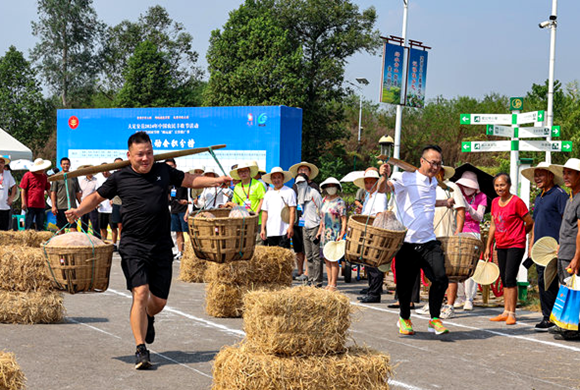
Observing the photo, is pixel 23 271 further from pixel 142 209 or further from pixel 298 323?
pixel 298 323

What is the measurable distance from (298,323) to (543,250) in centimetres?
491

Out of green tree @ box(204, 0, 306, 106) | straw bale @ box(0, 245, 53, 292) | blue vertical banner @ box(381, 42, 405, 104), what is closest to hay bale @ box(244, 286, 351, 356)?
straw bale @ box(0, 245, 53, 292)

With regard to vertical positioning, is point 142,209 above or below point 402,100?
below

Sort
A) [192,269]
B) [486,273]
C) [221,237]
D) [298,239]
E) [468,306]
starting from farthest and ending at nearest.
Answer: [298,239], [192,269], [468,306], [486,273], [221,237]

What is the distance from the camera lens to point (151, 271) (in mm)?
6961

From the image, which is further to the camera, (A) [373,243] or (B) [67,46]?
(B) [67,46]

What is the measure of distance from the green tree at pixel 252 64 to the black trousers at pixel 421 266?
36737mm

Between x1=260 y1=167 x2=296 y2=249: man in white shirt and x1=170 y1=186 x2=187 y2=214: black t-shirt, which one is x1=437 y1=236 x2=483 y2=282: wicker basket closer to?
x1=260 y1=167 x2=296 y2=249: man in white shirt

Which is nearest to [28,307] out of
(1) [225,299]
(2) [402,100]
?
(1) [225,299]

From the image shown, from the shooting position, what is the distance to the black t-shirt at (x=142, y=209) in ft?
22.6

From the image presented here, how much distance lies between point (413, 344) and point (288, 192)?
15.4ft

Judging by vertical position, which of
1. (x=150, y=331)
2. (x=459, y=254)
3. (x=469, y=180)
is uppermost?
(x=469, y=180)

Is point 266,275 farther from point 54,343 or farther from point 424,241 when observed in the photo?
point 54,343

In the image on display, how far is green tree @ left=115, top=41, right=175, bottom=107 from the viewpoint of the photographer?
54.0 m
